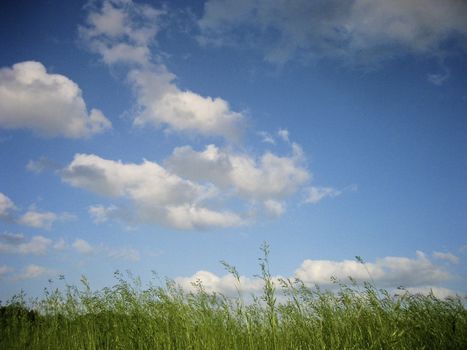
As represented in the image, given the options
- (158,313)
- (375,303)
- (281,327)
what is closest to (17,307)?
(158,313)

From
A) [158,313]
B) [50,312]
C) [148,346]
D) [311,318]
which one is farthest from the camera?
[50,312]

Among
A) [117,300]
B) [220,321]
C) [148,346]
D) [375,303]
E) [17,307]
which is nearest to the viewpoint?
[375,303]

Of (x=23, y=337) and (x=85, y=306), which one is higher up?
(x=85, y=306)

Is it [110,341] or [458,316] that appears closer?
[458,316]

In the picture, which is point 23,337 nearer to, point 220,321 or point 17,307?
point 17,307

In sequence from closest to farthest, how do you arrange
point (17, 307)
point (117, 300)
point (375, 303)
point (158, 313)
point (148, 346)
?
point (375, 303)
point (148, 346)
point (158, 313)
point (117, 300)
point (17, 307)

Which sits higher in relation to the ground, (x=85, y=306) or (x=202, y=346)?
(x=85, y=306)

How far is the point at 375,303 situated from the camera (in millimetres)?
5422

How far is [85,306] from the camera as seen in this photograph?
360 inches

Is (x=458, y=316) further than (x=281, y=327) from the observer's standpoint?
Yes

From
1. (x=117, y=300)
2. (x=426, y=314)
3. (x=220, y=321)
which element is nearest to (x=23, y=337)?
(x=117, y=300)

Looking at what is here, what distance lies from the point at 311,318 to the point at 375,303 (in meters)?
1.18

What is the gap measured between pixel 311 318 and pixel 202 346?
189 cm

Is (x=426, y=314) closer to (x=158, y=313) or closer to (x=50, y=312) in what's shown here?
(x=158, y=313)
